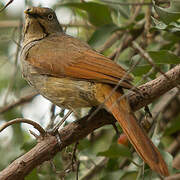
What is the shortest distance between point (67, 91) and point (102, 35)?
0.82 m

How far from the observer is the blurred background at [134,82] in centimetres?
342

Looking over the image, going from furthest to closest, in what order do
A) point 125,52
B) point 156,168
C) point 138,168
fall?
point 125,52 → point 138,168 → point 156,168


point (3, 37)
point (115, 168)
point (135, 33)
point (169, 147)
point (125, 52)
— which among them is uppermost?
point (3, 37)

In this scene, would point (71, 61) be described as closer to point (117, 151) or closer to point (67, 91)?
point (67, 91)

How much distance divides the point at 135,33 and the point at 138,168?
5.23 feet

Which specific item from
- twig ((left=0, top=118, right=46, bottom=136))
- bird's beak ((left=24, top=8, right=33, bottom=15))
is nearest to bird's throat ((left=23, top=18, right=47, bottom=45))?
bird's beak ((left=24, top=8, right=33, bottom=15))

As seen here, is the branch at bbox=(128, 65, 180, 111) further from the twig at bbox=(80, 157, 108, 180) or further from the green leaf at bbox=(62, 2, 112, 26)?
the green leaf at bbox=(62, 2, 112, 26)

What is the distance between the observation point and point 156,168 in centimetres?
259

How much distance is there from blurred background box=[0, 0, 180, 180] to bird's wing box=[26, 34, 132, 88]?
0.18 metres

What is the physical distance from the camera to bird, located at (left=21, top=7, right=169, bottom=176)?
311 cm

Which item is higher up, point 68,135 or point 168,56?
point 168,56

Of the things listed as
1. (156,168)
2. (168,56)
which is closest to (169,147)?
(168,56)

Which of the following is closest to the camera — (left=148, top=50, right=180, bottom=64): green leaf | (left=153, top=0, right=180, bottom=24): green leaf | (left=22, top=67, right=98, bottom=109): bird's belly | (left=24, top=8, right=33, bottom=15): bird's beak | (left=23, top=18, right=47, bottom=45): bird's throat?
(left=153, top=0, right=180, bottom=24): green leaf

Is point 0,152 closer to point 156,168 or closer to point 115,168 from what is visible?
point 115,168
